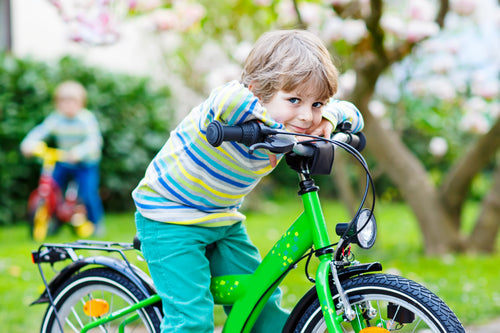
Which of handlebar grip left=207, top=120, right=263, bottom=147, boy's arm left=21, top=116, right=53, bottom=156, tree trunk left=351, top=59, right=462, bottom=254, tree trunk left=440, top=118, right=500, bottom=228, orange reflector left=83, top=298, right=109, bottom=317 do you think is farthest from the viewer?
boy's arm left=21, top=116, right=53, bottom=156

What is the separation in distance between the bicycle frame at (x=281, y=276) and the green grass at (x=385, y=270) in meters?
0.80

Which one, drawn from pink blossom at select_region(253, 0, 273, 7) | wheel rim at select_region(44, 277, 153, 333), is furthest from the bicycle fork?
pink blossom at select_region(253, 0, 273, 7)

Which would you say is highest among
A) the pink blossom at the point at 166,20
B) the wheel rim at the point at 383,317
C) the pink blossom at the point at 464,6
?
the pink blossom at the point at 166,20

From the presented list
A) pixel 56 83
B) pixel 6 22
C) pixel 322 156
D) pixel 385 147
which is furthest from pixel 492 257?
pixel 6 22

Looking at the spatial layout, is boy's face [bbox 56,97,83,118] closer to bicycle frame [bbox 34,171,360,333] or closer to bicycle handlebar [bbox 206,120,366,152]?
bicycle frame [bbox 34,171,360,333]

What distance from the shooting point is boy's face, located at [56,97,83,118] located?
22.2 ft

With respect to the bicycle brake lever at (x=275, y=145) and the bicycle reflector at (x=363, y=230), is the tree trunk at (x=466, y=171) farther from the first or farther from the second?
the bicycle brake lever at (x=275, y=145)

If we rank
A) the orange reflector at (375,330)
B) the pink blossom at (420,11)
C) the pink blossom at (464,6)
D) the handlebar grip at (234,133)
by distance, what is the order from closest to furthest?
the handlebar grip at (234,133) → the orange reflector at (375,330) → the pink blossom at (420,11) → the pink blossom at (464,6)

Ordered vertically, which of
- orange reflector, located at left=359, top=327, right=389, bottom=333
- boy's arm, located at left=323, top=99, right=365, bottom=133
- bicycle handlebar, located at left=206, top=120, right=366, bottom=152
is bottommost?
orange reflector, located at left=359, top=327, right=389, bottom=333

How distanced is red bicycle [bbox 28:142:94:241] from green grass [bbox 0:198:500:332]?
0.55 feet

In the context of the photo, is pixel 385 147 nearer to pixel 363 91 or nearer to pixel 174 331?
pixel 363 91

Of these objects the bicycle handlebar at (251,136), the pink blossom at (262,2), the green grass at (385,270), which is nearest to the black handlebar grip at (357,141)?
the bicycle handlebar at (251,136)

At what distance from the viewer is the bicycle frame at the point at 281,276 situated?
175 cm

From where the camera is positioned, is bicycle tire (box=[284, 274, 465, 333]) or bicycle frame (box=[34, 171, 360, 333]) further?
bicycle frame (box=[34, 171, 360, 333])
